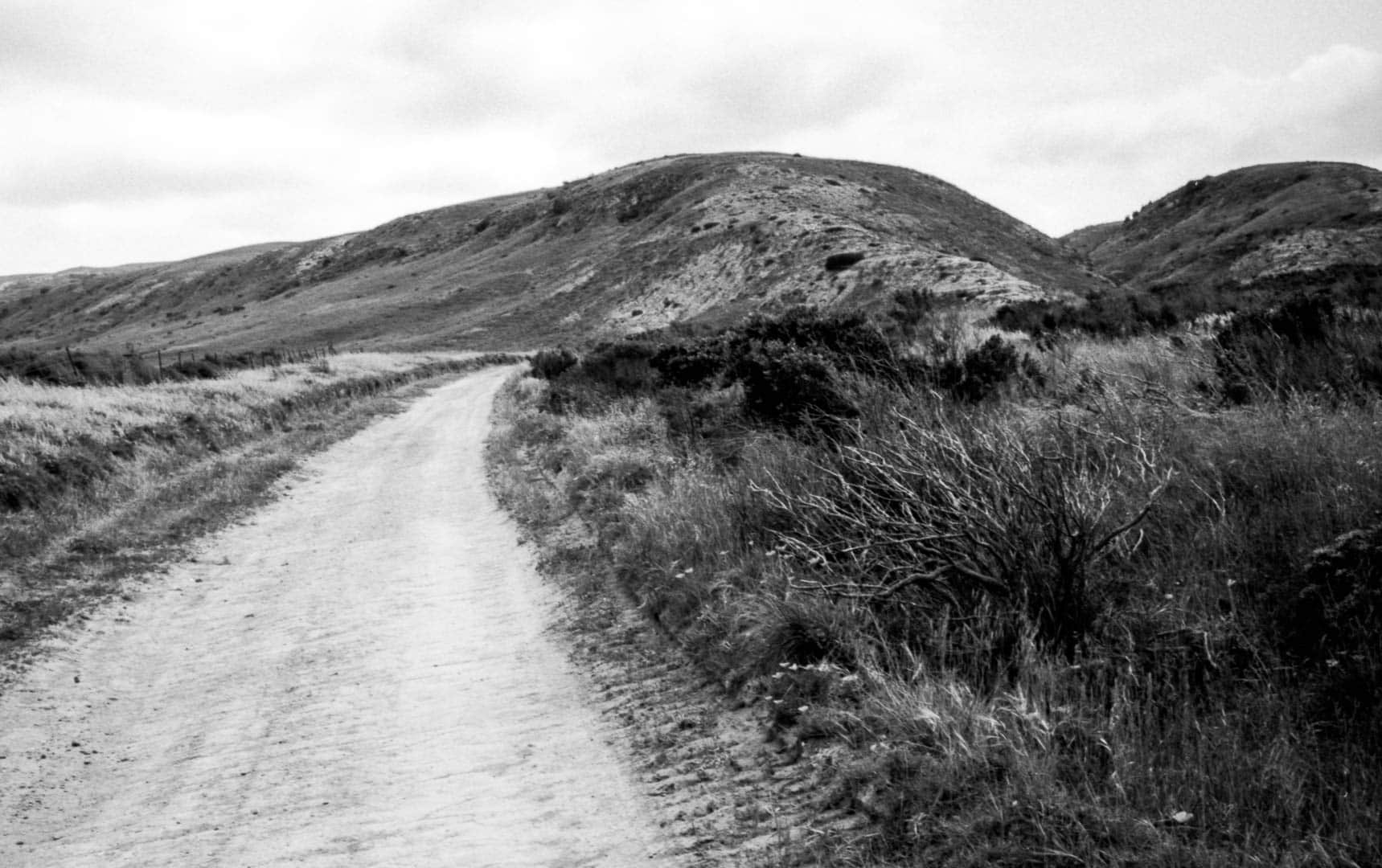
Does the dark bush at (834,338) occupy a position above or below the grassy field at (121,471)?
above

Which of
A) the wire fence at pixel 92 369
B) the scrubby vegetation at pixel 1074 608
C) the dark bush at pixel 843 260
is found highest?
the dark bush at pixel 843 260

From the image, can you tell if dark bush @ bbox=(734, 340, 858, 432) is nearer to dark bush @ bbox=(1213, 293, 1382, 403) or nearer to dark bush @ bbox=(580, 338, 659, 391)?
dark bush @ bbox=(1213, 293, 1382, 403)

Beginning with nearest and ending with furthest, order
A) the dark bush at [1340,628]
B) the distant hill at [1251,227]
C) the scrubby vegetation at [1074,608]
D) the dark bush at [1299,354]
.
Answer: the scrubby vegetation at [1074,608] < the dark bush at [1340,628] < the dark bush at [1299,354] < the distant hill at [1251,227]

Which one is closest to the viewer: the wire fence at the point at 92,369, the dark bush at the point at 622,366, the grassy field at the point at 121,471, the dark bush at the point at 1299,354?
the dark bush at the point at 1299,354

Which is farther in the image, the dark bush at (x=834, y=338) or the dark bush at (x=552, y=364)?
the dark bush at (x=552, y=364)

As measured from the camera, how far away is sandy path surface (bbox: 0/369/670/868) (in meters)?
4.54

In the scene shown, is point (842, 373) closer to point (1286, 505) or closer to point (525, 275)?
point (1286, 505)

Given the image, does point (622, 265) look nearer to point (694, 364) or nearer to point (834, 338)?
point (694, 364)

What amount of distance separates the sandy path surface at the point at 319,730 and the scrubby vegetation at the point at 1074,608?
3.90 ft

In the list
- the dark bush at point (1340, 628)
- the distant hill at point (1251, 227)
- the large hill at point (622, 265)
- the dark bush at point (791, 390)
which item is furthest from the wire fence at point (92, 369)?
the distant hill at point (1251, 227)

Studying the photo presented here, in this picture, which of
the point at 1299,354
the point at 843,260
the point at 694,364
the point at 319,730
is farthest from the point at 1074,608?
the point at 843,260

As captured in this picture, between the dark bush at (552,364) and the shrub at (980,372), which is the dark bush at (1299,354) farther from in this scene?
the dark bush at (552,364)

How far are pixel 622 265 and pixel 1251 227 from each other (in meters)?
57.3

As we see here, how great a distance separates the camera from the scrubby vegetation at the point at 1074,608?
3475mm
